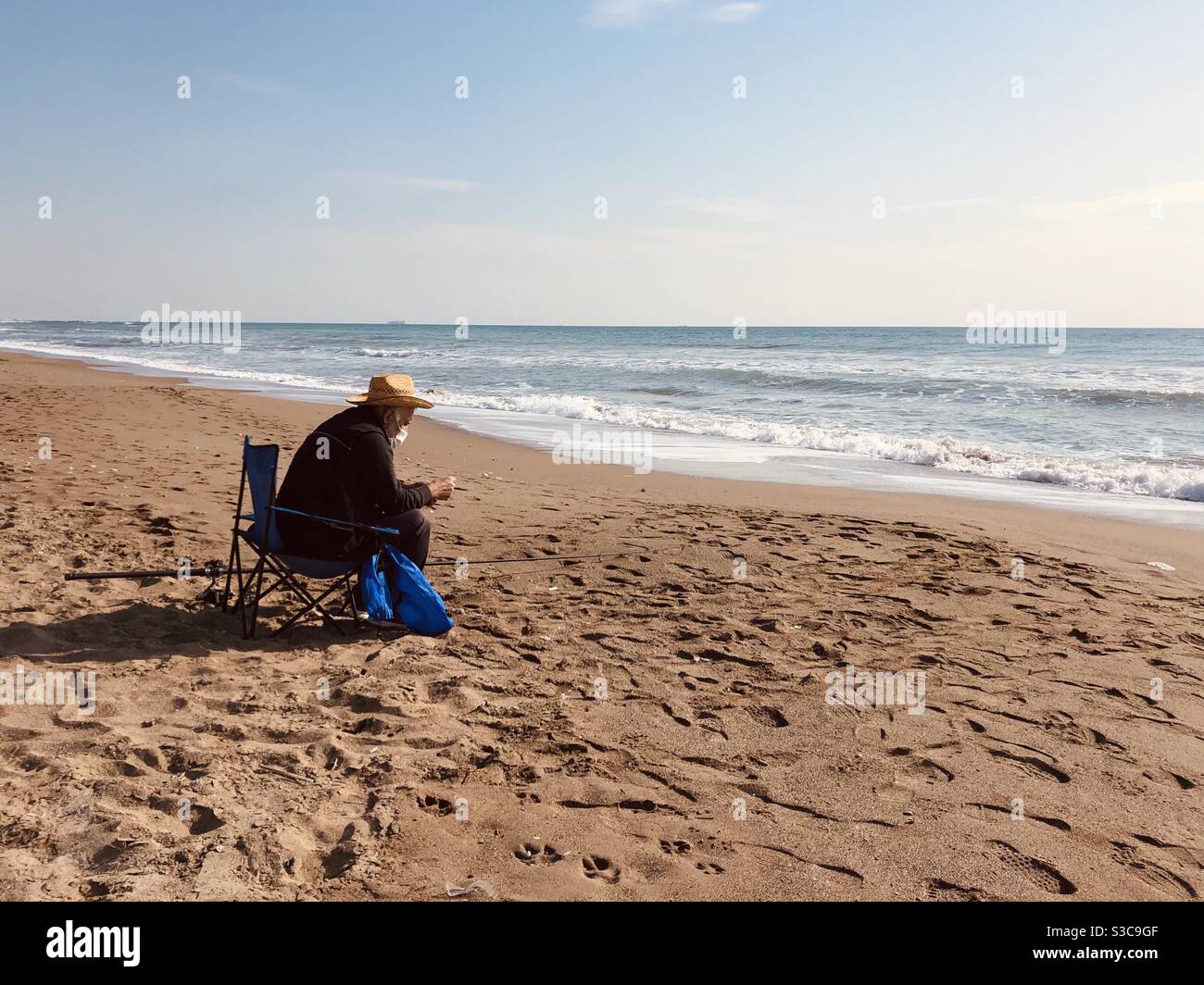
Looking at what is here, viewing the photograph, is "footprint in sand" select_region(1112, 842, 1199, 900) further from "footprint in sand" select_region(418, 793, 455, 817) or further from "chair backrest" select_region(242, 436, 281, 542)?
"chair backrest" select_region(242, 436, 281, 542)

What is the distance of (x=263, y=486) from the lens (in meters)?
4.51

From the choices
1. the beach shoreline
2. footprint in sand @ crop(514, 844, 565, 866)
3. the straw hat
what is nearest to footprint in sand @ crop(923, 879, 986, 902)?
footprint in sand @ crop(514, 844, 565, 866)

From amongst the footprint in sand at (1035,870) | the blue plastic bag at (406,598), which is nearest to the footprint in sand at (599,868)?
the footprint in sand at (1035,870)

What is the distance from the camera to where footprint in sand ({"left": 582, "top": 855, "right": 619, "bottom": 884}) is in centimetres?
280

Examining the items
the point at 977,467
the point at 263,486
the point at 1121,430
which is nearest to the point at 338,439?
the point at 263,486

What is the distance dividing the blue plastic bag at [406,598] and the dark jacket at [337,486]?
15 centimetres

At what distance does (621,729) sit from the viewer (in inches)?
151

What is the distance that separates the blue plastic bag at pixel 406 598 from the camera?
4.74 m

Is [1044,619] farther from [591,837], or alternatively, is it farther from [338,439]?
[338,439]

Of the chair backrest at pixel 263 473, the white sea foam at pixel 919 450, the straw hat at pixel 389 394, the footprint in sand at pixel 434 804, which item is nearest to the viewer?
the footprint in sand at pixel 434 804

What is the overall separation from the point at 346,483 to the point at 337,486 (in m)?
0.05

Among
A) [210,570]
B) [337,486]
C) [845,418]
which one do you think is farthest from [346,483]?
[845,418]

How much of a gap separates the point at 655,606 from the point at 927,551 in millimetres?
2548

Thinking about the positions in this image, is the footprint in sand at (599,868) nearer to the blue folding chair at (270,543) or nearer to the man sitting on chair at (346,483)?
the blue folding chair at (270,543)
